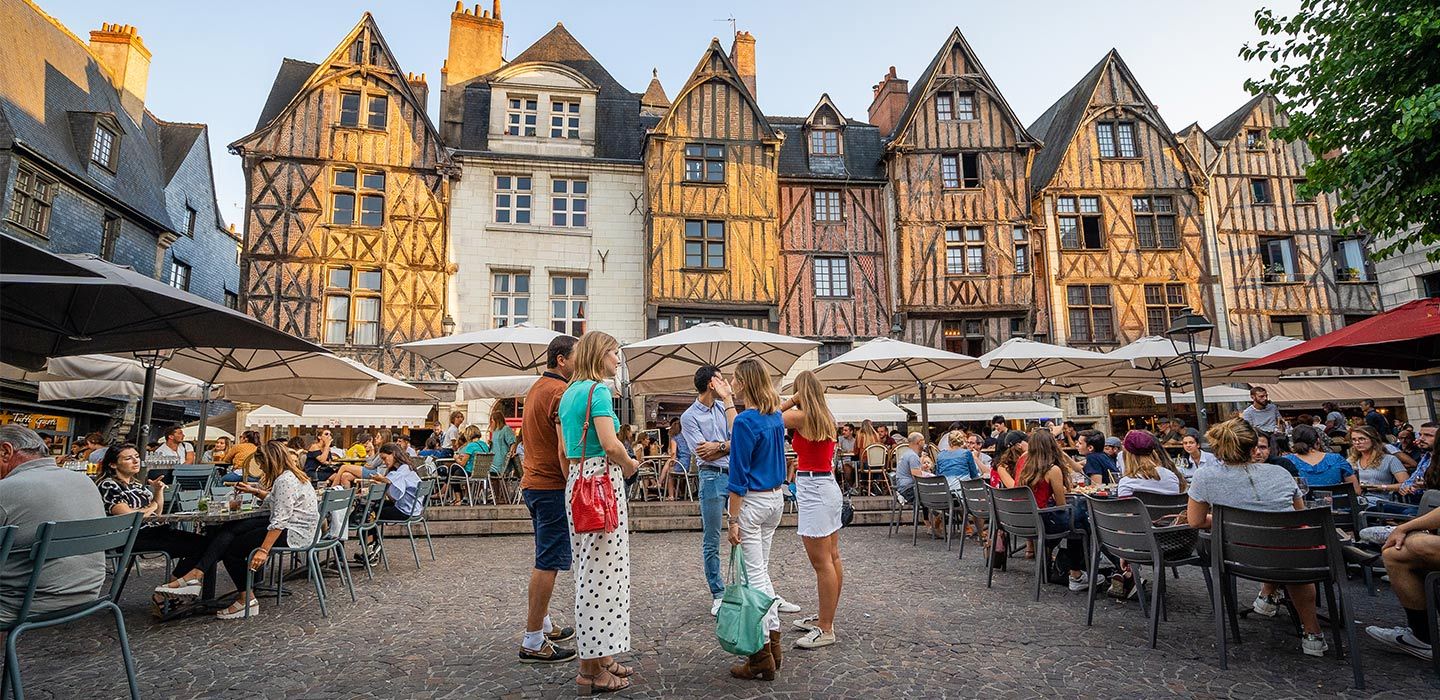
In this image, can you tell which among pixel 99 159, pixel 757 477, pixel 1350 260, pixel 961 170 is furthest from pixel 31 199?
pixel 1350 260

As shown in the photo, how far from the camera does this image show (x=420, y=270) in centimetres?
1822

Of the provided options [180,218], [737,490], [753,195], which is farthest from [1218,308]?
[180,218]

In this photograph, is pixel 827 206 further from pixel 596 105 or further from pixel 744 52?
pixel 596 105

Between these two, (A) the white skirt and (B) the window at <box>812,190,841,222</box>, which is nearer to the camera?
(A) the white skirt

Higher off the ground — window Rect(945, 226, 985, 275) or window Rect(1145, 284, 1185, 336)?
window Rect(945, 226, 985, 275)

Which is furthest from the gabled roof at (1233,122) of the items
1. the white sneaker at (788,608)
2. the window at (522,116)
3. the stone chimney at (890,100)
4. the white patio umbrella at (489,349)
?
the white sneaker at (788,608)

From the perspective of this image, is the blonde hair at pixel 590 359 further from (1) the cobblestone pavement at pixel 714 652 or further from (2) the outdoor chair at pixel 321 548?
(2) the outdoor chair at pixel 321 548

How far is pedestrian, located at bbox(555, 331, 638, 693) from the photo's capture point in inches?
139

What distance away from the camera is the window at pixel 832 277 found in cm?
2003

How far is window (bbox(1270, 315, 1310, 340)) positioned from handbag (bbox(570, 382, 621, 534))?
23.5 m

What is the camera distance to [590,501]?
347 cm

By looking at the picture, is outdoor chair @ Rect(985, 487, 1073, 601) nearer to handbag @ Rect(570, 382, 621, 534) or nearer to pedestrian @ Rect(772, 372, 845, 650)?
pedestrian @ Rect(772, 372, 845, 650)

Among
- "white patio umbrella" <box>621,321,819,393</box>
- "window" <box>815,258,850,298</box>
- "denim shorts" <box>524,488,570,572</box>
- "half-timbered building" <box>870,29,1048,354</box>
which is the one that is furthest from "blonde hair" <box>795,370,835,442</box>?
"window" <box>815,258,850,298</box>

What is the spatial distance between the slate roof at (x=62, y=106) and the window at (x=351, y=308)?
5936 mm
